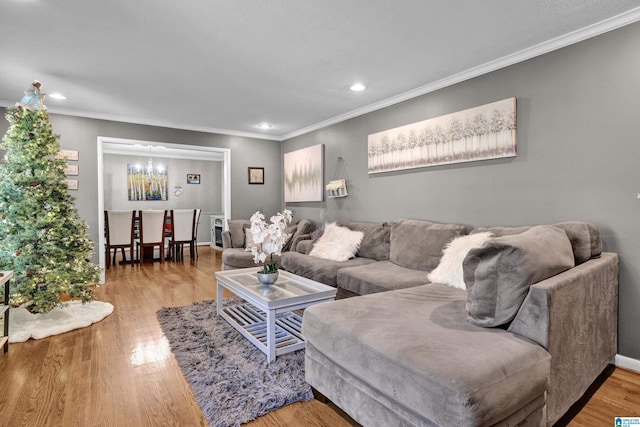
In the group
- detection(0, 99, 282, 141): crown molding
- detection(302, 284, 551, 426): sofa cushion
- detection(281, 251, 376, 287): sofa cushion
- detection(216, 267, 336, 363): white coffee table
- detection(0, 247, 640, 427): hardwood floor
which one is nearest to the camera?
detection(302, 284, 551, 426): sofa cushion

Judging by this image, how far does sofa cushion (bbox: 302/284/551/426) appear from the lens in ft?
3.81

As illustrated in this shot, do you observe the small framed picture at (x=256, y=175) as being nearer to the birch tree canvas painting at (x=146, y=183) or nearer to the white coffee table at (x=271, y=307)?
the white coffee table at (x=271, y=307)

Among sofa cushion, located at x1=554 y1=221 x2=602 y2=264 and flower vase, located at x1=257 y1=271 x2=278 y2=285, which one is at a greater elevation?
sofa cushion, located at x1=554 y1=221 x2=602 y2=264

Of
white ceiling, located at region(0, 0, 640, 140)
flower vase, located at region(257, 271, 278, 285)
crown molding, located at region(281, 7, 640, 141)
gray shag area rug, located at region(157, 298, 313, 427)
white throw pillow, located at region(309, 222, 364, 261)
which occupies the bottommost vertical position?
gray shag area rug, located at region(157, 298, 313, 427)

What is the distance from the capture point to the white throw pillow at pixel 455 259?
8.40ft

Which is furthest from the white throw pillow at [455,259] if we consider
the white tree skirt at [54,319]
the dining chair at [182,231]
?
the dining chair at [182,231]

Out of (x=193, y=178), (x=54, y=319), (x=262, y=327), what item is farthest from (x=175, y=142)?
(x=262, y=327)

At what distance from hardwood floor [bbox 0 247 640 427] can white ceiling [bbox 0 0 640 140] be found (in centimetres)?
236

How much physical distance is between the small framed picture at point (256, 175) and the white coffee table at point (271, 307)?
9.53ft

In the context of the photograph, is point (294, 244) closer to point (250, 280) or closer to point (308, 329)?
point (250, 280)

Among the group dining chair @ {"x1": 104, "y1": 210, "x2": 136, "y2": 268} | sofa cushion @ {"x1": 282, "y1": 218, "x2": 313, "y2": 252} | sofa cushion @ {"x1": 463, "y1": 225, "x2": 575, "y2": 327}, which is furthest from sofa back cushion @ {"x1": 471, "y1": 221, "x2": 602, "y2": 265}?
dining chair @ {"x1": 104, "y1": 210, "x2": 136, "y2": 268}

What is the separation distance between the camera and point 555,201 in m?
2.61

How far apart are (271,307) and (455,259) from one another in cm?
152

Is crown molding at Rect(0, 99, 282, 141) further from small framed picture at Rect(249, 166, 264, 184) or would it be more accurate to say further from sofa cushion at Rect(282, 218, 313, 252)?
sofa cushion at Rect(282, 218, 313, 252)
